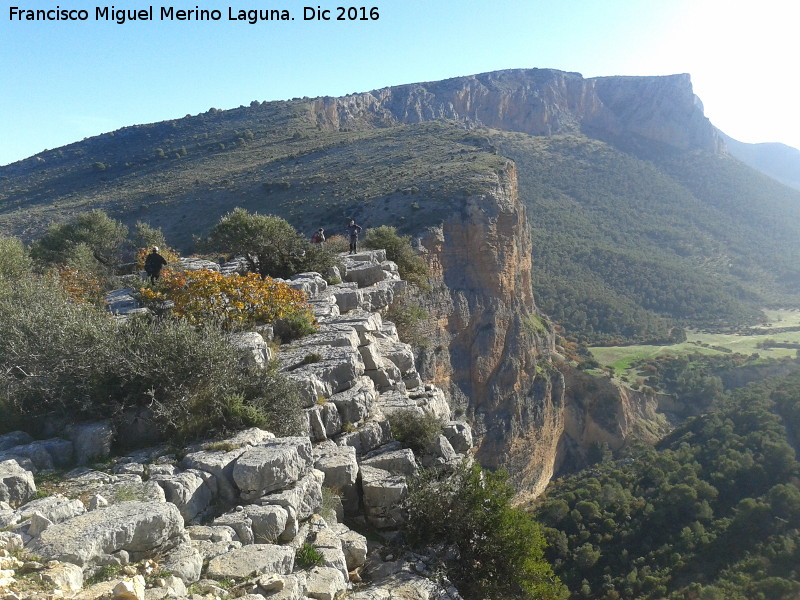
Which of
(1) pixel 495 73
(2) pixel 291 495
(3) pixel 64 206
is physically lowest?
(2) pixel 291 495

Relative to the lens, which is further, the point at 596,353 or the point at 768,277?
the point at 768,277

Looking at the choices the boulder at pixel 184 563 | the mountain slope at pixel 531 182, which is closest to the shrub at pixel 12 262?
the boulder at pixel 184 563

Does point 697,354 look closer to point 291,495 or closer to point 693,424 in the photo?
point 693,424

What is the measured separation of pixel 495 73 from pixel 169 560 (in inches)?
4295

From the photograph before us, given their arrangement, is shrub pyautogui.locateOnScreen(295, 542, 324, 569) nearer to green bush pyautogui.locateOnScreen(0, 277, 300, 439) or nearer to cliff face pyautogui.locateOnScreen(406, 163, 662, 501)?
green bush pyautogui.locateOnScreen(0, 277, 300, 439)

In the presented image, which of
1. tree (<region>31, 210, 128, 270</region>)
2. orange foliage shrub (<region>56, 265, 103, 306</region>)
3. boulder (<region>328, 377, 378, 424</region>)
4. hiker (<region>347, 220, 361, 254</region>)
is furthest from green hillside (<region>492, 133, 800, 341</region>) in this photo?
boulder (<region>328, 377, 378, 424</region>)

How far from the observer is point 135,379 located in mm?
6258

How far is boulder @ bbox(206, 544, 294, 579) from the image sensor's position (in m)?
4.39

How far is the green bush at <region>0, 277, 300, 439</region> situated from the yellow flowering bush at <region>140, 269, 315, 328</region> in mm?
1744

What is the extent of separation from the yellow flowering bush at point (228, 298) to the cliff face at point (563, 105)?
7884cm

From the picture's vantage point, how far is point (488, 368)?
2873 centimetres

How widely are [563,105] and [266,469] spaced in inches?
4220

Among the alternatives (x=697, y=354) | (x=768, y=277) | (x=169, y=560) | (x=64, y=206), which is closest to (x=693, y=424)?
(x=697, y=354)

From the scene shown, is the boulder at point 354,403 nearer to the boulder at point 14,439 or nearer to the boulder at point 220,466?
the boulder at point 220,466
